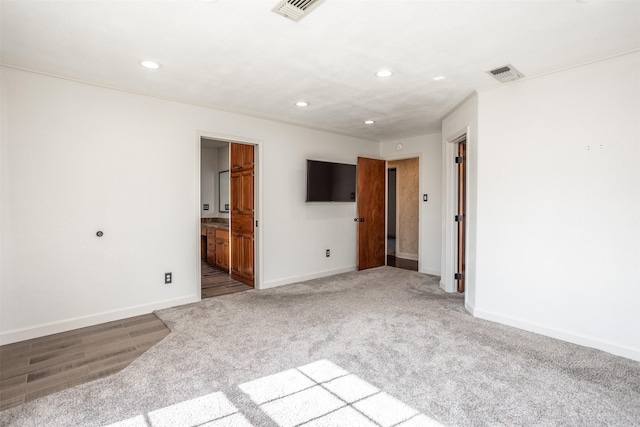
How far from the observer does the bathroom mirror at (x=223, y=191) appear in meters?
6.79

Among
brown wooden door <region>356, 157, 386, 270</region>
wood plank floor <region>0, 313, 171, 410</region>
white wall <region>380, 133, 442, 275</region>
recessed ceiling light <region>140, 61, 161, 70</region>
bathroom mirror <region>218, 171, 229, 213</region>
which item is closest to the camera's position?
wood plank floor <region>0, 313, 171, 410</region>

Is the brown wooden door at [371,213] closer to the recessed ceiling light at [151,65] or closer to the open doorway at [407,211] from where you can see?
the open doorway at [407,211]

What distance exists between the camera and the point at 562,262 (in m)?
3.04

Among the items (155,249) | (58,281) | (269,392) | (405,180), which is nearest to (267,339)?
(269,392)

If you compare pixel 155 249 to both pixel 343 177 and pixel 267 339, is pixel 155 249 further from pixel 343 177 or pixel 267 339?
pixel 343 177

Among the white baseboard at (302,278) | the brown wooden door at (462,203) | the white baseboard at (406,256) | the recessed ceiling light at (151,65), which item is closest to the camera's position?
the recessed ceiling light at (151,65)

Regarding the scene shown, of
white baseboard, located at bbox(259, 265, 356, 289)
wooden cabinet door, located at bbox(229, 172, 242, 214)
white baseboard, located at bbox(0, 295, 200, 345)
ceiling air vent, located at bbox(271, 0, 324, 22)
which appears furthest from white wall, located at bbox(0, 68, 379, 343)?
ceiling air vent, located at bbox(271, 0, 324, 22)

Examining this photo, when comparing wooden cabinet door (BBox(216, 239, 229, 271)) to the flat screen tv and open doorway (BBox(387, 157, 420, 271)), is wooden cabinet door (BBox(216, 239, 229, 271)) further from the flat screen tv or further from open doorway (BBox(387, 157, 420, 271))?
open doorway (BBox(387, 157, 420, 271))

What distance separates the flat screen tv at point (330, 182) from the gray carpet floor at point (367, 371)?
198 cm

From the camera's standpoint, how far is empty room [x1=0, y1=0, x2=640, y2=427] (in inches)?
83.1

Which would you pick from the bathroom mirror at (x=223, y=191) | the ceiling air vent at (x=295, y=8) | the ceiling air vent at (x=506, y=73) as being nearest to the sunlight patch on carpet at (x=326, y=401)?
the ceiling air vent at (x=295, y=8)

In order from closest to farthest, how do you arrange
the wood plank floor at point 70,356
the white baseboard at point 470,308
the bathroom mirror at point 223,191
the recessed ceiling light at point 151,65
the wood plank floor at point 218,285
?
the wood plank floor at point 70,356, the recessed ceiling light at point 151,65, the white baseboard at point 470,308, the wood plank floor at point 218,285, the bathroom mirror at point 223,191

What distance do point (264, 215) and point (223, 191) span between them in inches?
98.6

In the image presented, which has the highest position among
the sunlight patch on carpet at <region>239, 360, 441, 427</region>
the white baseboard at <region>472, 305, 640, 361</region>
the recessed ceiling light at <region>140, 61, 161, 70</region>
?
the recessed ceiling light at <region>140, 61, 161, 70</region>
